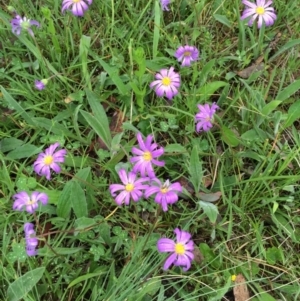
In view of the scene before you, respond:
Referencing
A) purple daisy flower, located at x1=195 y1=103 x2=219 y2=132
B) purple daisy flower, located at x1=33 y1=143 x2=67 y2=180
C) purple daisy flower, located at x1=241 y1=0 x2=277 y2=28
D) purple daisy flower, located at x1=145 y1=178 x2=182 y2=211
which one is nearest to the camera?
purple daisy flower, located at x1=145 y1=178 x2=182 y2=211

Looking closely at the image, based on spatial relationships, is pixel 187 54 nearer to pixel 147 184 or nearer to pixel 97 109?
pixel 97 109

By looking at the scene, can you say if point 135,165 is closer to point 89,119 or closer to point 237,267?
point 89,119

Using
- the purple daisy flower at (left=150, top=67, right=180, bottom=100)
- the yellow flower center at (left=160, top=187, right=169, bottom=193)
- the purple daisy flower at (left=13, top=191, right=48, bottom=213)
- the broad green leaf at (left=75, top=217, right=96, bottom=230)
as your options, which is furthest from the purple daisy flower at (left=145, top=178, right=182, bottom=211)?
the purple daisy flower at (left=150, top=67, right=180, bottom=100)

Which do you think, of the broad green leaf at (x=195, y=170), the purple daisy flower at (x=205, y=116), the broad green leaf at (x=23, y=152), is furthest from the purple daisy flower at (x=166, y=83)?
the broad green leaf at (x=23, y=152)

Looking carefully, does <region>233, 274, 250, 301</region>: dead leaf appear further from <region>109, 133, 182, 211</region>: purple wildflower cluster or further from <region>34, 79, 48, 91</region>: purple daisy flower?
<region>34, 79, 48, 91</region>: purple daisy flower

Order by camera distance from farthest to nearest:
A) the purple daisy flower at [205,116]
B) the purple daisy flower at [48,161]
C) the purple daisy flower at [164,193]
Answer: the purple daisy flower at [205,116] < the purple daisy flower at [48,161] < the purple daisy flower at [164,193]

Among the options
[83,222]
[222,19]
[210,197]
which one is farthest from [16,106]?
[222,19]

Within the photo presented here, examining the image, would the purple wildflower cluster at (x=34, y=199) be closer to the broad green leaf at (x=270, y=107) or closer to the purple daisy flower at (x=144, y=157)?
the purple daisy flower at (x=144, y=157)

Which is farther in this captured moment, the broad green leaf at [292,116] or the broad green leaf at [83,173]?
the broad green leaf at [292,116]

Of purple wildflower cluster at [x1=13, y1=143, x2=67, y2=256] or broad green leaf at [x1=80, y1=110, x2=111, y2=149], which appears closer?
purple wildflower cluster at [x1=13, y1=143, x2=67, y2=256]
